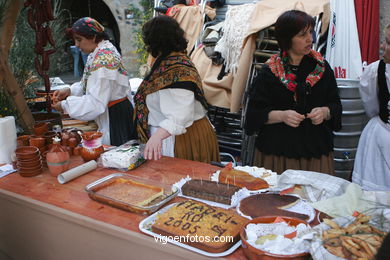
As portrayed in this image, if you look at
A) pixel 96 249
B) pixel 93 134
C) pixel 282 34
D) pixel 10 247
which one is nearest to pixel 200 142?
pixel 93 134

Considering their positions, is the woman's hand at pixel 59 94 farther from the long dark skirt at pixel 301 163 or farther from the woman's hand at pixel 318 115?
the woman's hand at pixel 318 115

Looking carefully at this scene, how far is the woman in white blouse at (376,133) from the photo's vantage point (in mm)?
2506

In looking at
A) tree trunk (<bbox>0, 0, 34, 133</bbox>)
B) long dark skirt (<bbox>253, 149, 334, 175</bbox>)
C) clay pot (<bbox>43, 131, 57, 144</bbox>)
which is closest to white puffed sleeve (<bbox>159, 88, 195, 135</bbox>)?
long dark skirt (<bbox>253, 149, 334, 175</bbox>)

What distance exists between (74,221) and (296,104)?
1.56 m

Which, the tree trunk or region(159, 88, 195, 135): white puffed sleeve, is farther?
the tree trunk

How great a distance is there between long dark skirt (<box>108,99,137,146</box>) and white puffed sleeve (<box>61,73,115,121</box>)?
26 cm

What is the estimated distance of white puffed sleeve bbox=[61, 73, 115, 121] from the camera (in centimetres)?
256

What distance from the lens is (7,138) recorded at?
215cm

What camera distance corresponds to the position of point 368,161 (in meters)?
2.66

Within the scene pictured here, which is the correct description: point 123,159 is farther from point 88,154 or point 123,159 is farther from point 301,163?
point 301,163

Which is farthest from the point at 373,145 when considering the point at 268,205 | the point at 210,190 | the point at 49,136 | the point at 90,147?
the point at 49,136

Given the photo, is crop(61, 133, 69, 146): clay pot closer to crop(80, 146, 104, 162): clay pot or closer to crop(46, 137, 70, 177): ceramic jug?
crop(80, 146, 104, 162): clay pot

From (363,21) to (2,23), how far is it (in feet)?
11.5

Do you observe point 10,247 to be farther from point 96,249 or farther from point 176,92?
point 176,92
